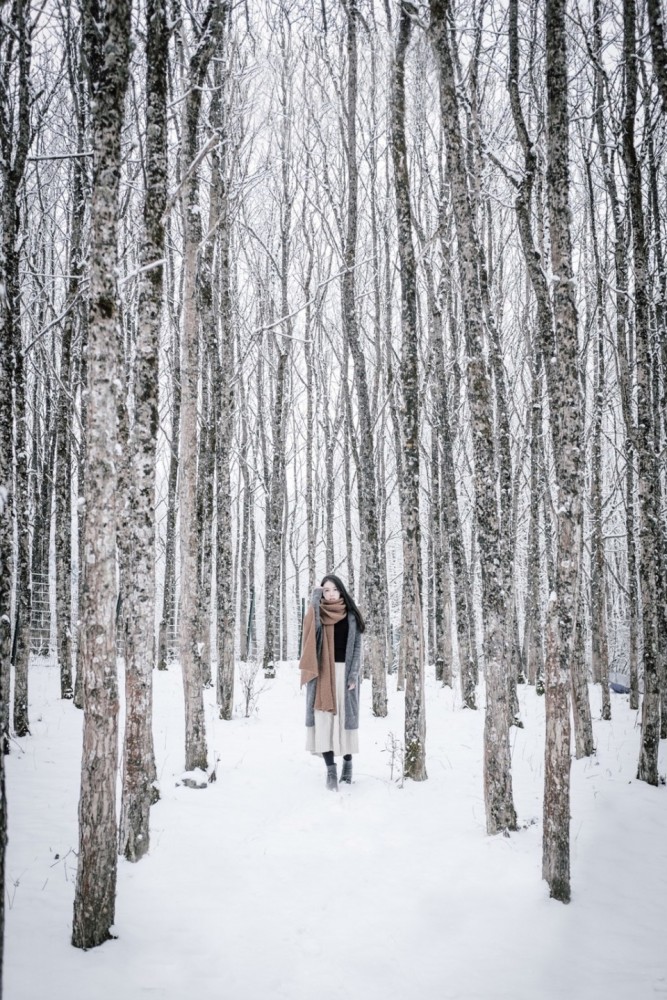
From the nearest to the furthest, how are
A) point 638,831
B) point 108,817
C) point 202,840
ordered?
point 108,817 → point 202,840 → point 638,831

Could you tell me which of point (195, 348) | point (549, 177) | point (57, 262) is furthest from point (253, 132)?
point (549, 177)

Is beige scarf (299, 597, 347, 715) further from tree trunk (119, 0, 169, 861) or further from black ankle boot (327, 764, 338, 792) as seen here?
tree trunk (119, 0, 169, 861)

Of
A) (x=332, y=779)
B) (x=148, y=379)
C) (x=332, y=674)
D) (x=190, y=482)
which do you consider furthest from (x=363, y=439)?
(x=148, y=379)

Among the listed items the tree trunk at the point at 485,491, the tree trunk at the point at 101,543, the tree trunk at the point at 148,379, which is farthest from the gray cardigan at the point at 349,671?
the tree trunk at the point at 101,543

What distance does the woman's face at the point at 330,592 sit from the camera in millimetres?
5469

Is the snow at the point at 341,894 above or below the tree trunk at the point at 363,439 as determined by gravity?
below

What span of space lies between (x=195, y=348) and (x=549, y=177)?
3.20 m

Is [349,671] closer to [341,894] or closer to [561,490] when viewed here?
[341,894]

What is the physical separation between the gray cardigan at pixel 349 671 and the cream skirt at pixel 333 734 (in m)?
0.05

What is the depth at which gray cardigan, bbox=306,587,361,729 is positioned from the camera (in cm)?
521

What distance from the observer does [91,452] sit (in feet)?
8.92

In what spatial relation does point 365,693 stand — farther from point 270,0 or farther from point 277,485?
point 270,0

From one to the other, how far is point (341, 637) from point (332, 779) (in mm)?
1251

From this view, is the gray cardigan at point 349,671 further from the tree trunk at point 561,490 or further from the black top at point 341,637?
the tree trunk at point 561,490
